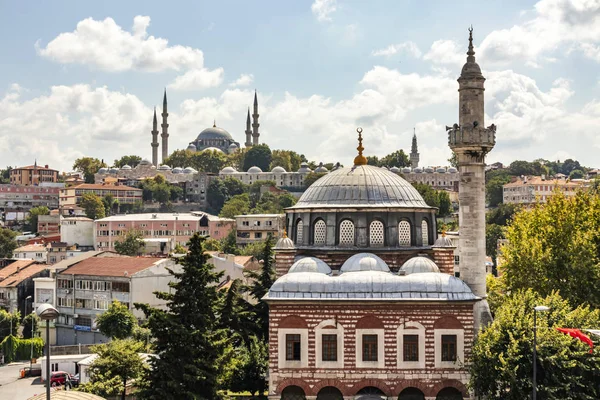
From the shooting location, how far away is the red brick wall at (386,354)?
26203 millimetres

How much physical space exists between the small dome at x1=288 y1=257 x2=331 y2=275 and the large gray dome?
265cm

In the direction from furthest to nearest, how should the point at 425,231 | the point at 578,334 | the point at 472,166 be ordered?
the point at 425,231 < the point at 472,166 < the point at 578,334

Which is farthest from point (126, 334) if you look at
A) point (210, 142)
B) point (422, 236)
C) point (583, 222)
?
point (210, 142)

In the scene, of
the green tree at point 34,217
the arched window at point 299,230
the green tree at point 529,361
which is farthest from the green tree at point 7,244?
the green tree at point 529,361

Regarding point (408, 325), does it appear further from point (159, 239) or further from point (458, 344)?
point (159, 239)

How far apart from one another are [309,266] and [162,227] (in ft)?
219

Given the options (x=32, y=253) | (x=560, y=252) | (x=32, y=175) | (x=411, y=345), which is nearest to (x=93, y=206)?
(x=32, y=253)

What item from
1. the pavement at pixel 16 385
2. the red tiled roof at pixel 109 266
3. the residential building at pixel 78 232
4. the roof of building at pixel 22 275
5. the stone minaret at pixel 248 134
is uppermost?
the stone minaret at pixel 248 134

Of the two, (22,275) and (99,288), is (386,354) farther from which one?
(22,275)

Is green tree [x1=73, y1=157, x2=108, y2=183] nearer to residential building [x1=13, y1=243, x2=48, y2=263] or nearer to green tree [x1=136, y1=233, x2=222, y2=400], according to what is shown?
residential building [x1=13, y1=243, x2=48, y2=263]

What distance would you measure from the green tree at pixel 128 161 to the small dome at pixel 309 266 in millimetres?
132017

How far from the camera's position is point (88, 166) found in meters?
148

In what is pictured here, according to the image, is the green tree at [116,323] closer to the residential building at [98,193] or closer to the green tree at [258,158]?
the residential building at [98,193]

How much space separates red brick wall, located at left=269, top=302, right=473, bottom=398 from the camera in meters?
26.2
